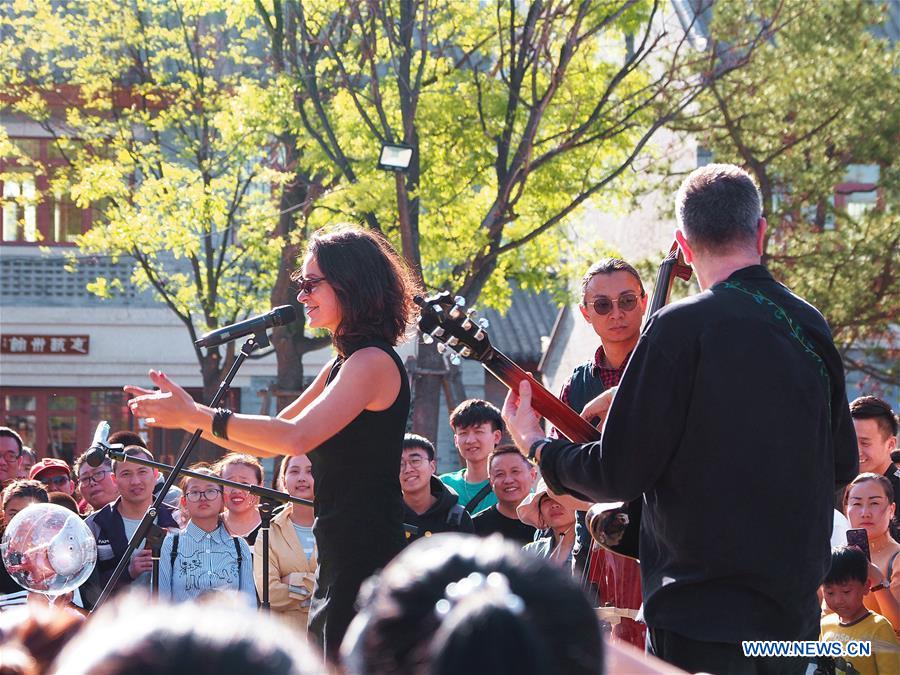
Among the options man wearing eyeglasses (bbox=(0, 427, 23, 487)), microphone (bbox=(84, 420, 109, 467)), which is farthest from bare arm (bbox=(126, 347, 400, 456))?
man wearing eyeglasses (bbox=(0, 427, 23, 487))

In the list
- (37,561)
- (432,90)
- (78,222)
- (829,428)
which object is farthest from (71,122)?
(829,428)

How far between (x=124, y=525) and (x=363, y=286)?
4.07m

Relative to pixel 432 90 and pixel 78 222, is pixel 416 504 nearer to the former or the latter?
pixel 432 90

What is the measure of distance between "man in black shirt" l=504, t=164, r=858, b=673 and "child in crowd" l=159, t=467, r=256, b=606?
404 cm

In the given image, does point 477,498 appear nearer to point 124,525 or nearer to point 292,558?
point 292,558

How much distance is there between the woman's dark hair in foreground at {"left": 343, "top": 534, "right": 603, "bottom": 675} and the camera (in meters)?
1.19

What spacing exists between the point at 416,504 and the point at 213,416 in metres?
3.50

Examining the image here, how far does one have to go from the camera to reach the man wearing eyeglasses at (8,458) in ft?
29.9

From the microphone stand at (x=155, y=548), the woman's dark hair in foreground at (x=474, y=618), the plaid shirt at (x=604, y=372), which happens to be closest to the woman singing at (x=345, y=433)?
the plaid shirt at (x=604, y=372)

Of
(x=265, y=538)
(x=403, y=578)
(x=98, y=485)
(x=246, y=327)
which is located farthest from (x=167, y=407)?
(x=98, y=485)

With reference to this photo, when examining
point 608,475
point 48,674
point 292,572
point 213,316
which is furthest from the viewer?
point 213,316

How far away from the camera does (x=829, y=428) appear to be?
312 centimetres

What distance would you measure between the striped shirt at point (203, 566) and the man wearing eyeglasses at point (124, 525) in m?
0.18

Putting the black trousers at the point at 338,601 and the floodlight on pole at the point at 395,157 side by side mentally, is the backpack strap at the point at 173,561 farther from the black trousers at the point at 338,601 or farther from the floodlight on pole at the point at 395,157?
the floodlight on pole at the point at 395,157
